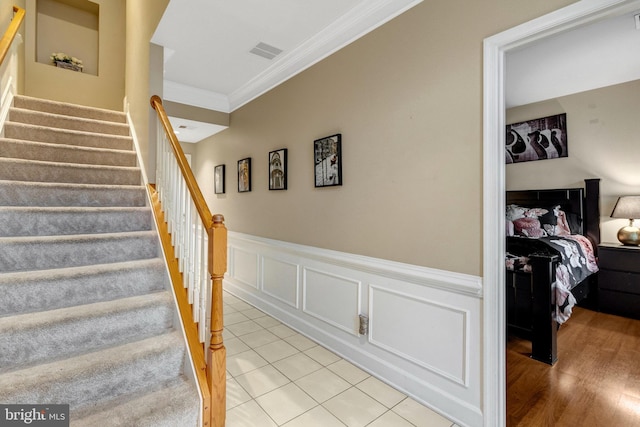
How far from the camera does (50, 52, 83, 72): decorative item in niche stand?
12.6ft

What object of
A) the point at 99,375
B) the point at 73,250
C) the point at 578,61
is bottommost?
the point at 99,375

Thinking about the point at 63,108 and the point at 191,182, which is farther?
the point at 63,108

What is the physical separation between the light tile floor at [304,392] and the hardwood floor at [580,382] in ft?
2.07

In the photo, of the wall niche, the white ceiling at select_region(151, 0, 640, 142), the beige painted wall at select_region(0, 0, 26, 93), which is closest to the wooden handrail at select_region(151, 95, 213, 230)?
the white ceiling at select_region(151, 0, 640, 142)

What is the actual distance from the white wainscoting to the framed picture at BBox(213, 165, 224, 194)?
1.78 metres

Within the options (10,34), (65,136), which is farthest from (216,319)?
(10,34)

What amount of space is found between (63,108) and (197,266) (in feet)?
9.41

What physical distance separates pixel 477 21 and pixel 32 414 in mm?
2972

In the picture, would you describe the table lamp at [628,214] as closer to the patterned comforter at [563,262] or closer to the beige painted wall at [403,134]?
the patterned comforter at [563,262]

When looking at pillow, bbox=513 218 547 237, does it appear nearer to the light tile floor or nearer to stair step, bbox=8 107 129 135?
the light tile floor

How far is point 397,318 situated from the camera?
2.13 meters

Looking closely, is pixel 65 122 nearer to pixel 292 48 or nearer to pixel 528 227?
pixel 292 48

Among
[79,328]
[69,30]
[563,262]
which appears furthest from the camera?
[69,30]

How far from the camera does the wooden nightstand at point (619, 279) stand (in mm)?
3342
